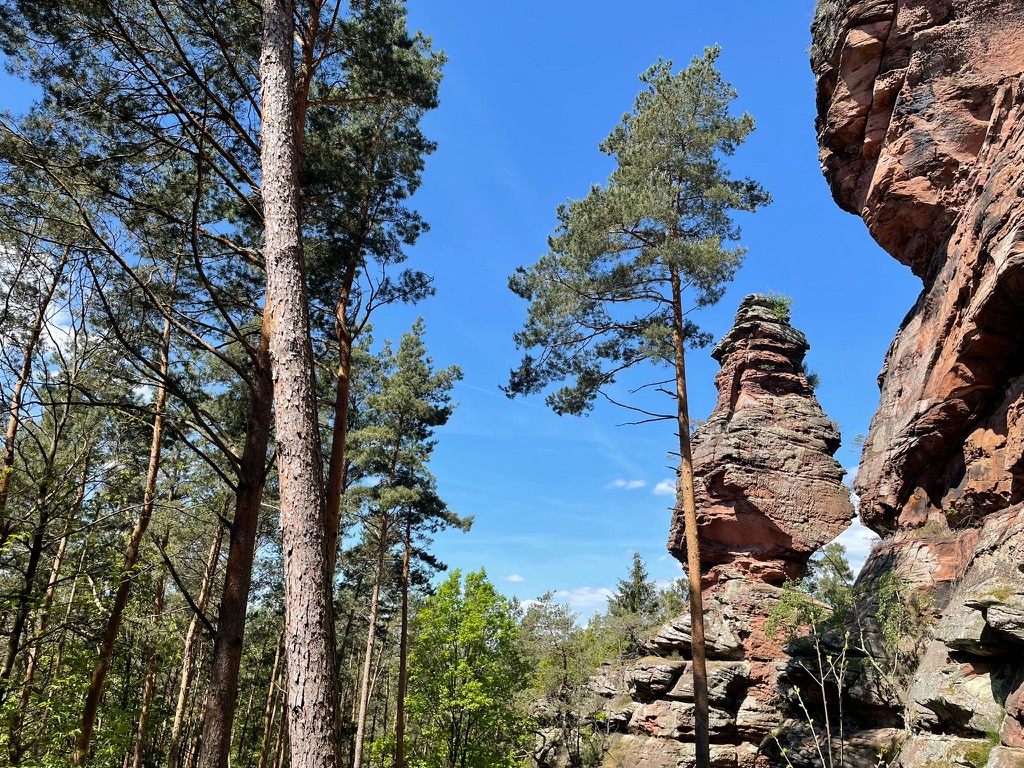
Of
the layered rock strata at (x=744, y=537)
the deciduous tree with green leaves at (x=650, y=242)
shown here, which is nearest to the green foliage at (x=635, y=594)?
the layered rock strata at (x=744, y=537)

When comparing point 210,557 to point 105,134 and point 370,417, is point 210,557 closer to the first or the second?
point 370,417

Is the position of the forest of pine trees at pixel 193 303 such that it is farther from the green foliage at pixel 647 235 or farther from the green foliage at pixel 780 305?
the green foliage at pixel 780 305

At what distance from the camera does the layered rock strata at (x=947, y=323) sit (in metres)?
8.19

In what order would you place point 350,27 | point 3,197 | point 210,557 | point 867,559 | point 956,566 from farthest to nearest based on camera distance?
point 210,557 → point 867,559 → point 956,566 → point 350,27 → point 3,197

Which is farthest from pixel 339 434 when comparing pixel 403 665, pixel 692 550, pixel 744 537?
pixel 744 537

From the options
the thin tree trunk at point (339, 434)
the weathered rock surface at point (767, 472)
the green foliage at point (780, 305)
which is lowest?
the thin tree trunk at point (339, 434)

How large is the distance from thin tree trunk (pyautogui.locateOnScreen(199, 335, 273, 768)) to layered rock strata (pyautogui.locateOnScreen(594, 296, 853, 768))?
15.0 meters

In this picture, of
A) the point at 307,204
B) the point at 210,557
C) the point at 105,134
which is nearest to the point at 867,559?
the point at 307,204

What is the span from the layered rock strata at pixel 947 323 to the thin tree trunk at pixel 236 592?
325 inches

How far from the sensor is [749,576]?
781 inches

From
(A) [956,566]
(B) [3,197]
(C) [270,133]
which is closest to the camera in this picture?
(C) [270,133]

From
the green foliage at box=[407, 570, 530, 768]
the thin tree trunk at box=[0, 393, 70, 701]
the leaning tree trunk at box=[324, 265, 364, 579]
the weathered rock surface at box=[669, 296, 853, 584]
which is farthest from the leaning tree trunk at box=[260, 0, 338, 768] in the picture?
the weathered rock surface at box=[669, 296, 853, 584]

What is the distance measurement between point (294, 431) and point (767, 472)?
19.4 meters

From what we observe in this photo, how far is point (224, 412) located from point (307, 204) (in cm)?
671
